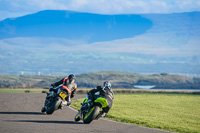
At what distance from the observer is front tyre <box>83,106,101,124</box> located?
1603 cm

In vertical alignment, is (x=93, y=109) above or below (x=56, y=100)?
below

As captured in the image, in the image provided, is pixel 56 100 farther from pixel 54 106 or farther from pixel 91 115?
pixel 91 115

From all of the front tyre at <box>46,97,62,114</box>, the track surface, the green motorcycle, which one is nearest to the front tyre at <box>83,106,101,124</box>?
the green motorcycle

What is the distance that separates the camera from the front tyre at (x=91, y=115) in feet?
52.6

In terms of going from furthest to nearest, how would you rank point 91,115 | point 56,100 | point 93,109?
point 56,100
point 93,109
point 91,115

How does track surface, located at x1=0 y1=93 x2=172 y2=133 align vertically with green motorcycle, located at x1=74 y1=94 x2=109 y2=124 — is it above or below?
below

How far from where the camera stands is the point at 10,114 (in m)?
19.0

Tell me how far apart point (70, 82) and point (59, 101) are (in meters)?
1.09

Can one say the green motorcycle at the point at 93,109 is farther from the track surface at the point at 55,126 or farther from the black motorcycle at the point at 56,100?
the black motorcycle at the point at 56,100

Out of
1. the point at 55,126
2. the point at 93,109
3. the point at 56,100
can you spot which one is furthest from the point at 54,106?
the point at 55,126

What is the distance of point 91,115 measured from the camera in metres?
16.0

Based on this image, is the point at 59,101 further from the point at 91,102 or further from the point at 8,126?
the point at 8,126

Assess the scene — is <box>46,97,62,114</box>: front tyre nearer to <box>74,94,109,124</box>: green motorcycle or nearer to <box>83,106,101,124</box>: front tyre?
<box>74,94,109,124</box>: green motorcycle

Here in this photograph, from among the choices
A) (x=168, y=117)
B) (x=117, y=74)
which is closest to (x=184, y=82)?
(x=117, y=74)
